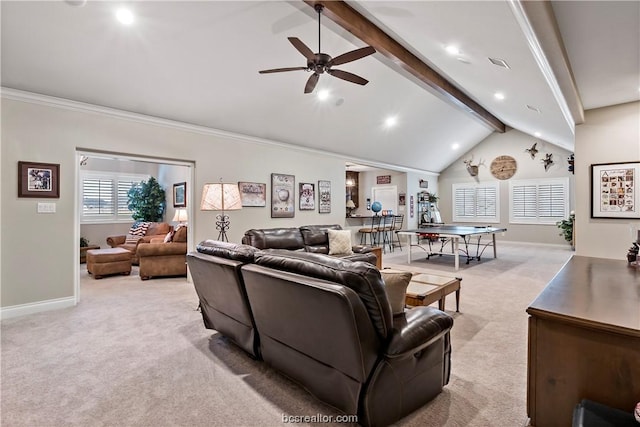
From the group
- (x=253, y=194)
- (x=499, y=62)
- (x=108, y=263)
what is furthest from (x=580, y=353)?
(x=108, y=263)

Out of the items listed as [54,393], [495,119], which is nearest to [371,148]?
[495,119]

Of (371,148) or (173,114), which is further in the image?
(371,148)

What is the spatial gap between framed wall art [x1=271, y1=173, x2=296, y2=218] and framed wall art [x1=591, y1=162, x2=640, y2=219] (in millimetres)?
4912

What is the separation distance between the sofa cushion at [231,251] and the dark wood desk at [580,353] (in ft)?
5.65

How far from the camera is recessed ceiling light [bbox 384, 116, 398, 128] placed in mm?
6909

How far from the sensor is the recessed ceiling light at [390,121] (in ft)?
22.7

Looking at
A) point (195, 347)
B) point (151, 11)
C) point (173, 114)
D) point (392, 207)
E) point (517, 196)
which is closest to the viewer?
point (195, 347)

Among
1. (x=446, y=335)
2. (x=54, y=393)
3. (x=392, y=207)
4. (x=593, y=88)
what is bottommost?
(x=54, y=393)

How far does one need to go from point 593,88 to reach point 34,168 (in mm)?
6609

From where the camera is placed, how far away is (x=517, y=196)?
980 cm

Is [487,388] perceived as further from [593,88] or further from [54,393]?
[593,88]

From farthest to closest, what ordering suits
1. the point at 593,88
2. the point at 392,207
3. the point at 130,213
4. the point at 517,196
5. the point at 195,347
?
the point at 392,207 → the point at 517,196 → the point at 130,213 → the point at 593,88 → the point at 195,347

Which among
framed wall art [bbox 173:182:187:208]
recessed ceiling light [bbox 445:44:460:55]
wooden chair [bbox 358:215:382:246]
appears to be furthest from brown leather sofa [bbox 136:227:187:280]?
recessed ceiling light [bbox 445:44:460:55]

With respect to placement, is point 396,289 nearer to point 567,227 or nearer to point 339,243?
point 339,243
